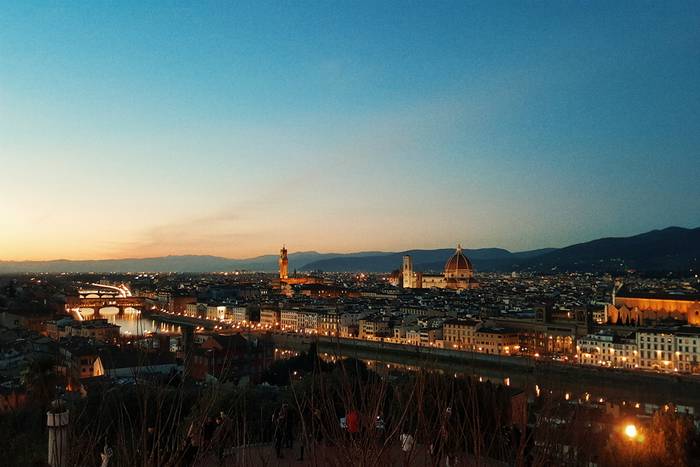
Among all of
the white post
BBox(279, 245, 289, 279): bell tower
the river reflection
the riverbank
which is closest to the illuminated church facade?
BBox(279, 245, 289, 279): bell tower

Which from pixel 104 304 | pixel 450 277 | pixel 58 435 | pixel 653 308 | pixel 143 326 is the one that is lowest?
pixel 143 326

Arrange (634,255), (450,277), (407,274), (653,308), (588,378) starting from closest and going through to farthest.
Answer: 1. (588,378)
2. (653,308)
3. (450,277)
4. (407,274)
5. (634,255)

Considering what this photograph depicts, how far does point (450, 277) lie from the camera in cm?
6900

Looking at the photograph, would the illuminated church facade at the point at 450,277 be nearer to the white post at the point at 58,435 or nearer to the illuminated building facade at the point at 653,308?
the illuminated building facade at the point at 653,308

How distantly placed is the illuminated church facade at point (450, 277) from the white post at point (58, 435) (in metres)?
64.7

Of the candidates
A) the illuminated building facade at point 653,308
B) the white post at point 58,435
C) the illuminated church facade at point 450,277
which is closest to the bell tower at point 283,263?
the illuminated church facade at point 450,277

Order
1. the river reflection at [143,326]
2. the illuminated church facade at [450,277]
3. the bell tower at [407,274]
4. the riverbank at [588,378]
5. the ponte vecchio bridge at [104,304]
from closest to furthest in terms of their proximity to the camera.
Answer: the riverbank at [588,378]
the river reflection at [143,326]
the ponte vecchio bridge at [104,304]
the illuminated church facade at [450,277]
the bell tower at [407,274]

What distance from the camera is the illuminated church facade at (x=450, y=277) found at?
67.5m

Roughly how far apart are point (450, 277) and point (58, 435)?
67.5 metres

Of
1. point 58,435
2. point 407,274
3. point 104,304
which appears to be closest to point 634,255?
point 407,274

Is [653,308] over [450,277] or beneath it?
beneath

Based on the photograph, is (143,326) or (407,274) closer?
(143,326)

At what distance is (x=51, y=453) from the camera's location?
272 centimetres

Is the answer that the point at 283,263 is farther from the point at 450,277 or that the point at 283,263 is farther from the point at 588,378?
the point at 588,378
